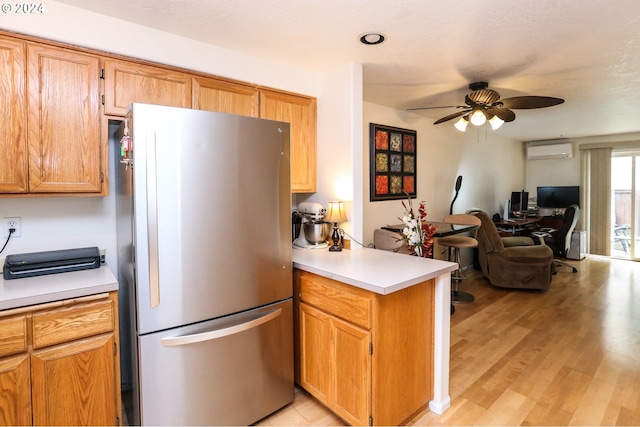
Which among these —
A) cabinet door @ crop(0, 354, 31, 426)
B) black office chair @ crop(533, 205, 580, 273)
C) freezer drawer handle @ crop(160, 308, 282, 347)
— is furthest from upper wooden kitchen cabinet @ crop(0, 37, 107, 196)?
black office chair @ crop(533, 205, 580, 273)

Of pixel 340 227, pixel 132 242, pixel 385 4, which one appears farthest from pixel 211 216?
pixel 385 4

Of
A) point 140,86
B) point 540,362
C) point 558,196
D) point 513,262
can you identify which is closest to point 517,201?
point 558,196

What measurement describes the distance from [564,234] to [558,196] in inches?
48.8

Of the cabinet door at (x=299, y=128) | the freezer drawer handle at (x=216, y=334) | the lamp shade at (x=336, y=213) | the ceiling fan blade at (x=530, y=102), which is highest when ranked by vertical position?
the ceiling fan blade at (x=530, y=102)

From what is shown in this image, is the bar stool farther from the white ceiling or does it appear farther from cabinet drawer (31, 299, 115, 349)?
cabinet drawer (31, 299, 115, 349)

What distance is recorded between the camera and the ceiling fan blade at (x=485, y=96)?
2.85 meters

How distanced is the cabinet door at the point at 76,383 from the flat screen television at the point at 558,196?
294 inches

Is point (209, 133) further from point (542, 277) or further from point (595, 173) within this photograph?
point (595, 173)

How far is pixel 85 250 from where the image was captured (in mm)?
1937

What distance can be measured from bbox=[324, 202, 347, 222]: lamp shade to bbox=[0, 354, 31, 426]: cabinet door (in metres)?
1.79

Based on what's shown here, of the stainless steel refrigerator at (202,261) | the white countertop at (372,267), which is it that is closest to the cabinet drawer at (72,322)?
the stainless steel refrigerator at (202,261)

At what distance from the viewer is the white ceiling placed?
177cm

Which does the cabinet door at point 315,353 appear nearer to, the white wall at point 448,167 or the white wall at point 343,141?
the white wall at point 343,141

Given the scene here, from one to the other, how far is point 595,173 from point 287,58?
6547mm
